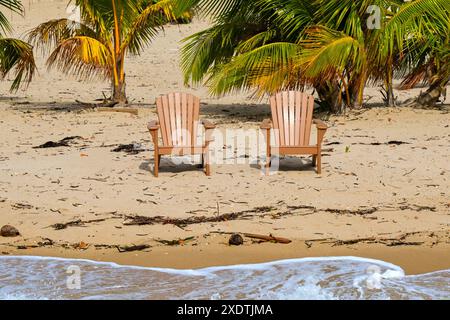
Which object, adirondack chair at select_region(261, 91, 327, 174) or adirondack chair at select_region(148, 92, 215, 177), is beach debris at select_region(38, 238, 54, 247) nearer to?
adirondack chair at select_region(148, 92, 215, 177)

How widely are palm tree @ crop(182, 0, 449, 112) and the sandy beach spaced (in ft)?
2.13

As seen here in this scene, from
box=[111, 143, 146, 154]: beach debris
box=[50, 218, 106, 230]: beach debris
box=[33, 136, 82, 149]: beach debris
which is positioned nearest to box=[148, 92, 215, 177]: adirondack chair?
box=[111, 143, 146, 154]: beach debris

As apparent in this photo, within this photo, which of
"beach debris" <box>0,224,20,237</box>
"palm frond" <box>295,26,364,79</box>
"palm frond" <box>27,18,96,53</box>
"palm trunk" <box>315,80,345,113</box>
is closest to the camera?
"beach debris" <box>0,224,20,237</box>

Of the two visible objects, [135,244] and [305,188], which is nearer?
[135,244]

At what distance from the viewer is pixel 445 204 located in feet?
31.1

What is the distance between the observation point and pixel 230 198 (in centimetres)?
984

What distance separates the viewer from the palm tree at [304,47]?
13.9 metres

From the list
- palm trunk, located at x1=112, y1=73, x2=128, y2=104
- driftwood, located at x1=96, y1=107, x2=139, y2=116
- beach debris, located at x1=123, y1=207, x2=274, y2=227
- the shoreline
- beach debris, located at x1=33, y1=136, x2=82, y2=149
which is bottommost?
the shoreline

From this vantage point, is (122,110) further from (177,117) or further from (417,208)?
→ (417,208)

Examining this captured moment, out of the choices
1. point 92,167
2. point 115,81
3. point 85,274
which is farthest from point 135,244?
point 115,81

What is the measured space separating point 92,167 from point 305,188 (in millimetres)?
2665

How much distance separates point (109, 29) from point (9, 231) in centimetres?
849

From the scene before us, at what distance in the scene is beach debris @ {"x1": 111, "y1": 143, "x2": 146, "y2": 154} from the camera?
12367 millimetres

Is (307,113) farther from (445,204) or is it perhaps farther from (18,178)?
(18,178)
